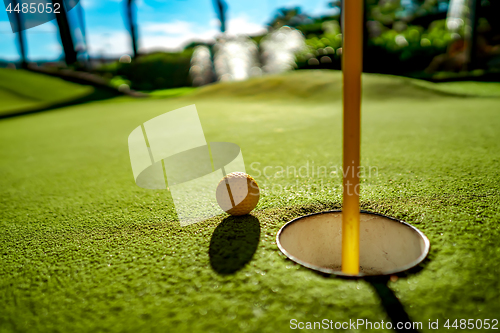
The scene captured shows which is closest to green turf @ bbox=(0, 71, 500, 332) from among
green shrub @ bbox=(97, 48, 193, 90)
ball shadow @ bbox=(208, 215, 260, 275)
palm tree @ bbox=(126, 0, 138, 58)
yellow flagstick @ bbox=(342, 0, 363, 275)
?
ball shadow @ bbox=(208, 215, 260, 275)

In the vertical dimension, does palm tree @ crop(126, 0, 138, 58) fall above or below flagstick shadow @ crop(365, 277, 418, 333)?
above

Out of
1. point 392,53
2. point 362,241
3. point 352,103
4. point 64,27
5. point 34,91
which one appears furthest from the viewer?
point 392,53

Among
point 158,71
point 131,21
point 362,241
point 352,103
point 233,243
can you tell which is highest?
point 131,21

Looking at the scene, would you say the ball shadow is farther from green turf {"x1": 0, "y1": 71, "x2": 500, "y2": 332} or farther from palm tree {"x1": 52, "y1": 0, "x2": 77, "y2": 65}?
palm tree {"x1": 52, "y1": 0, "x2": 77, "y2": 65}

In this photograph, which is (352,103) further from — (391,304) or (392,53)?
(392,53)

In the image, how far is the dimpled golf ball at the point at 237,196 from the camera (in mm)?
1737

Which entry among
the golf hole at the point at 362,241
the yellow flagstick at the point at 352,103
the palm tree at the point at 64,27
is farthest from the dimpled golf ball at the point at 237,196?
the palm tree at the point at 64,27

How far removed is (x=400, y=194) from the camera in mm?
1966

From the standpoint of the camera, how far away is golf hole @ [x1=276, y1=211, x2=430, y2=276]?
1.53 meters

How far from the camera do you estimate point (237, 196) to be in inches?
68.2

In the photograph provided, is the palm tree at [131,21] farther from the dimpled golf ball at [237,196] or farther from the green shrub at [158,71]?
the dimpled golf ball at [237,196]

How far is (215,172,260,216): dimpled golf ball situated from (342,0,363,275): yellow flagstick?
0.67m

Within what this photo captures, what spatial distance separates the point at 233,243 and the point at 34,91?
49.1ft

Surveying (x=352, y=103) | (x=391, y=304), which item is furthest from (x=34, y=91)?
(x=391, y=304)
